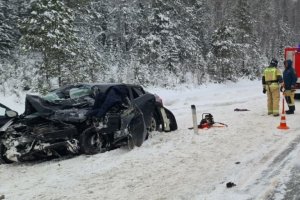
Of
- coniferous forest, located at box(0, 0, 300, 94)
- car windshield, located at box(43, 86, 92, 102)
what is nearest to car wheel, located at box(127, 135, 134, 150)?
car windshield, located at box(43, 86, 92, 102)

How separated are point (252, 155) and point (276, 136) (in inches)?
84.2

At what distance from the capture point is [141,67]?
28047mm

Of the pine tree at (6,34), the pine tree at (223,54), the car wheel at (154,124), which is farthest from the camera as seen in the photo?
the pine tree at (223,54)

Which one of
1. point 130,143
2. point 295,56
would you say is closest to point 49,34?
point 295,56

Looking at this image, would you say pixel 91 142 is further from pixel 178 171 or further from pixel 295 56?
pixel 295 56

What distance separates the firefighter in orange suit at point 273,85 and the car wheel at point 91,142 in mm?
6612

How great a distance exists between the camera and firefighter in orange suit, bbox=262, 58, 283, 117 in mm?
13547

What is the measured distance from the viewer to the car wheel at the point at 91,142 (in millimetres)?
8688

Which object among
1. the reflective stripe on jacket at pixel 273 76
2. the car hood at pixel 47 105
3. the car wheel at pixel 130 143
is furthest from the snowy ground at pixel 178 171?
the reflective stripe on jacket at pixel 273 76

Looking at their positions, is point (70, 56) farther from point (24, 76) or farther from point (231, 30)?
point (231, 30)

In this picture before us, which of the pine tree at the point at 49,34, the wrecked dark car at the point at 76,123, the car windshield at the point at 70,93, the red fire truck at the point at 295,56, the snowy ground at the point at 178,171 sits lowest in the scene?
the snowy ground at the point at 178,171

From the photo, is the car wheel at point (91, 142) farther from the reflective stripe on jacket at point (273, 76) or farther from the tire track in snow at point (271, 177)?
the reflective stripe on jacket at point (273, 76)

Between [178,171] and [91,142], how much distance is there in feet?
7.81

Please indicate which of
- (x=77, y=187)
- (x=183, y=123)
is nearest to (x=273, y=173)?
(x=77, y=187)
